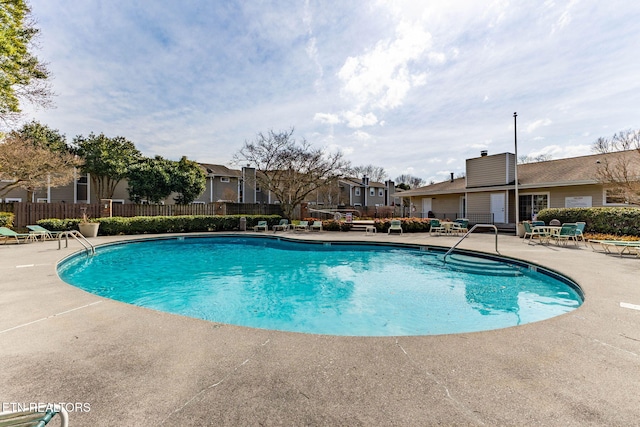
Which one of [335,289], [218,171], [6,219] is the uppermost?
[218,171]

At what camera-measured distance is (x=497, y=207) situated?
20078mm

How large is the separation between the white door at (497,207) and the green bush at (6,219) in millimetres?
27968

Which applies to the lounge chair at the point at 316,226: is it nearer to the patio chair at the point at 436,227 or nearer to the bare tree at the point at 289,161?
the bare tree at the point at 289,161

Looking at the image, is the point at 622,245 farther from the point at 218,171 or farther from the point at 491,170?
the point at 218,171

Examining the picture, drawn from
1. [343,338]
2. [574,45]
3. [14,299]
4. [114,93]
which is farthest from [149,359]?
[114,93]

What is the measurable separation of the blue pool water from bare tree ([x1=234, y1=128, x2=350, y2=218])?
416 inches

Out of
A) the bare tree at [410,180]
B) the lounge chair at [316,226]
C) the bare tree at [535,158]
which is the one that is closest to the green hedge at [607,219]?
the lounge chair at [316,226]

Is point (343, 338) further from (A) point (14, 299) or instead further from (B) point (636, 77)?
(B) point (636, 77)

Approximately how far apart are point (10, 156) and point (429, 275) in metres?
21.0

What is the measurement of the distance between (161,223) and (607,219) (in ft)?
75.6

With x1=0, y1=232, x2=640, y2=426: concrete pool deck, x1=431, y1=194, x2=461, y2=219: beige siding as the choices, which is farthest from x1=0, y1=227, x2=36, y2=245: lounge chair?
x1=431, y1=194, x2=461, y2=219: beige siding

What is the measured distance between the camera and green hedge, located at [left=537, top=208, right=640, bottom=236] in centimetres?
1231

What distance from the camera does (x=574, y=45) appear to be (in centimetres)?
962

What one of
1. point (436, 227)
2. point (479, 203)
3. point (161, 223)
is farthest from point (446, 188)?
point (161, 223)
